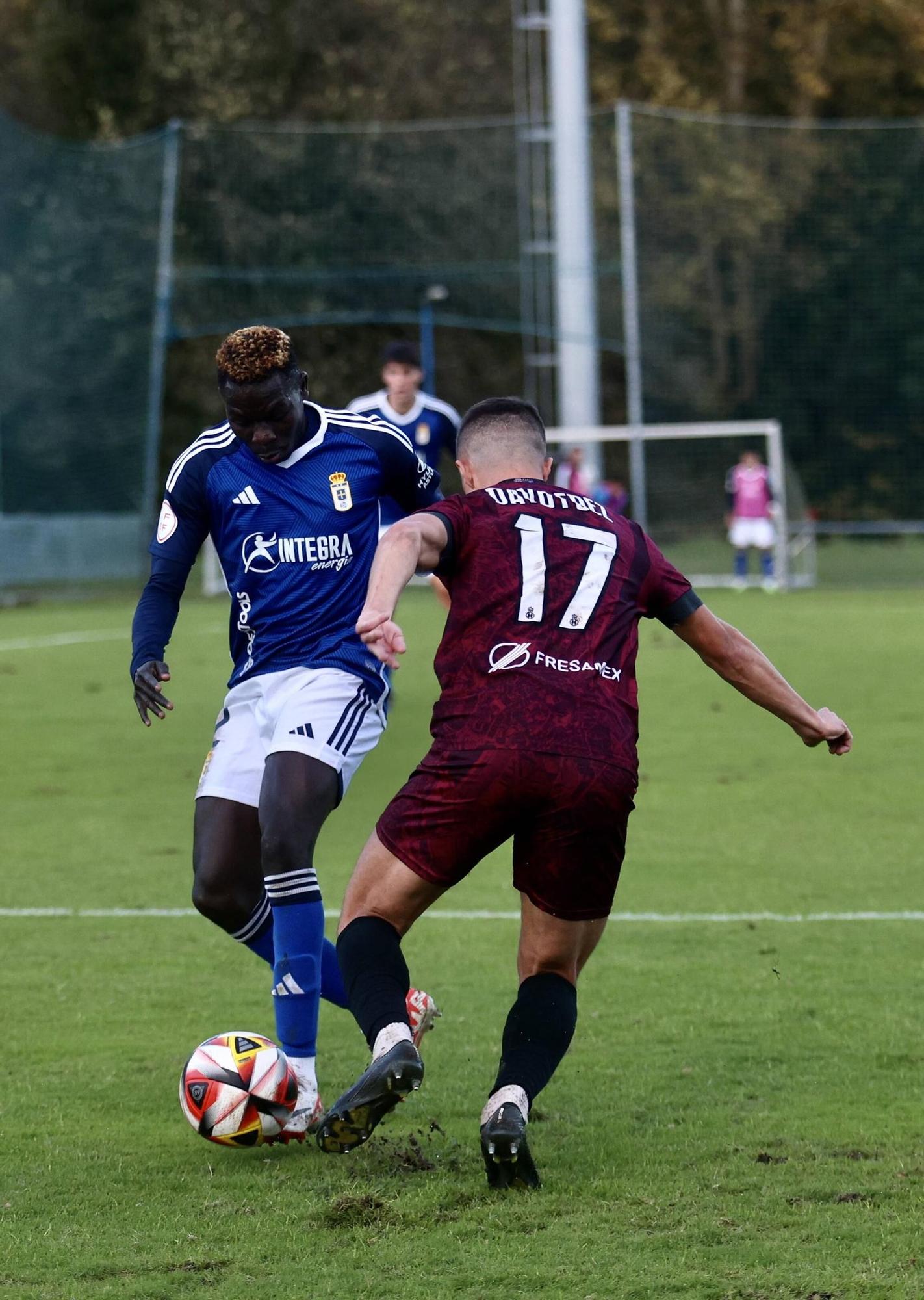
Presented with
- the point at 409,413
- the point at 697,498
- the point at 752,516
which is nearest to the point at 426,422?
the point at 409,413

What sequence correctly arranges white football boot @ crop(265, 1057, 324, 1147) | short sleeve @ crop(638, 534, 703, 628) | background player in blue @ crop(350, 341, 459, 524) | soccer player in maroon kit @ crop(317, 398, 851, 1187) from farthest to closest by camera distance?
background player in blue @ crop(350, 341, 459, 524) < white football boot @ crop(265, 1057, 324, 1147) < short sleeve @ crop(638, 534, 703, 628) < soccer player in maroon kit @ crop(317, 398, 851, 1187)

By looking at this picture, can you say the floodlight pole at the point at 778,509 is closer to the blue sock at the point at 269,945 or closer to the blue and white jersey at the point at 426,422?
the blue and white jersey at the point at 426,422

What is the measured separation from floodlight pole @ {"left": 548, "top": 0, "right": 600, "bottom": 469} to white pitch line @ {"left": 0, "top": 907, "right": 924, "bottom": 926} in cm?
2001

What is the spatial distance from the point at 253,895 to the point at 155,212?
23.4 meters

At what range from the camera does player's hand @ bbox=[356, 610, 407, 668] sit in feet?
12.0

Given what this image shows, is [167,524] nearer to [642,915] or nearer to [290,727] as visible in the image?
[290,727]

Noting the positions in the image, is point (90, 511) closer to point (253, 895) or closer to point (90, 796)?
point (90, 796)

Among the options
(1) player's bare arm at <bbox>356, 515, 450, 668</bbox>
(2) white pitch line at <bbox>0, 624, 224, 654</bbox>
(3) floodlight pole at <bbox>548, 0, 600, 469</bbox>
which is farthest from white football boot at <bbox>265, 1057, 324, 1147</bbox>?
(3) floodlight pole at <bbox>548, 0, 600, 469</bbox>

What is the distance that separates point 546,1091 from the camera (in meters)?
4.83

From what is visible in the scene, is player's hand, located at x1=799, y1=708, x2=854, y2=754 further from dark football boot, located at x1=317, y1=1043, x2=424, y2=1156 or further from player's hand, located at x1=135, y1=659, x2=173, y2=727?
player's hand, located at x1=135, y1=659, x2=173, y2=727

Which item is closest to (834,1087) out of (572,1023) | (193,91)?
(572,1023)

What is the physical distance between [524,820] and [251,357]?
1521 millimetres

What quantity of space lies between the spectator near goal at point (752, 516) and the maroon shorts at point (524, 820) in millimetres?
22823

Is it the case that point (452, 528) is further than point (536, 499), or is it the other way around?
point (536, 499)
